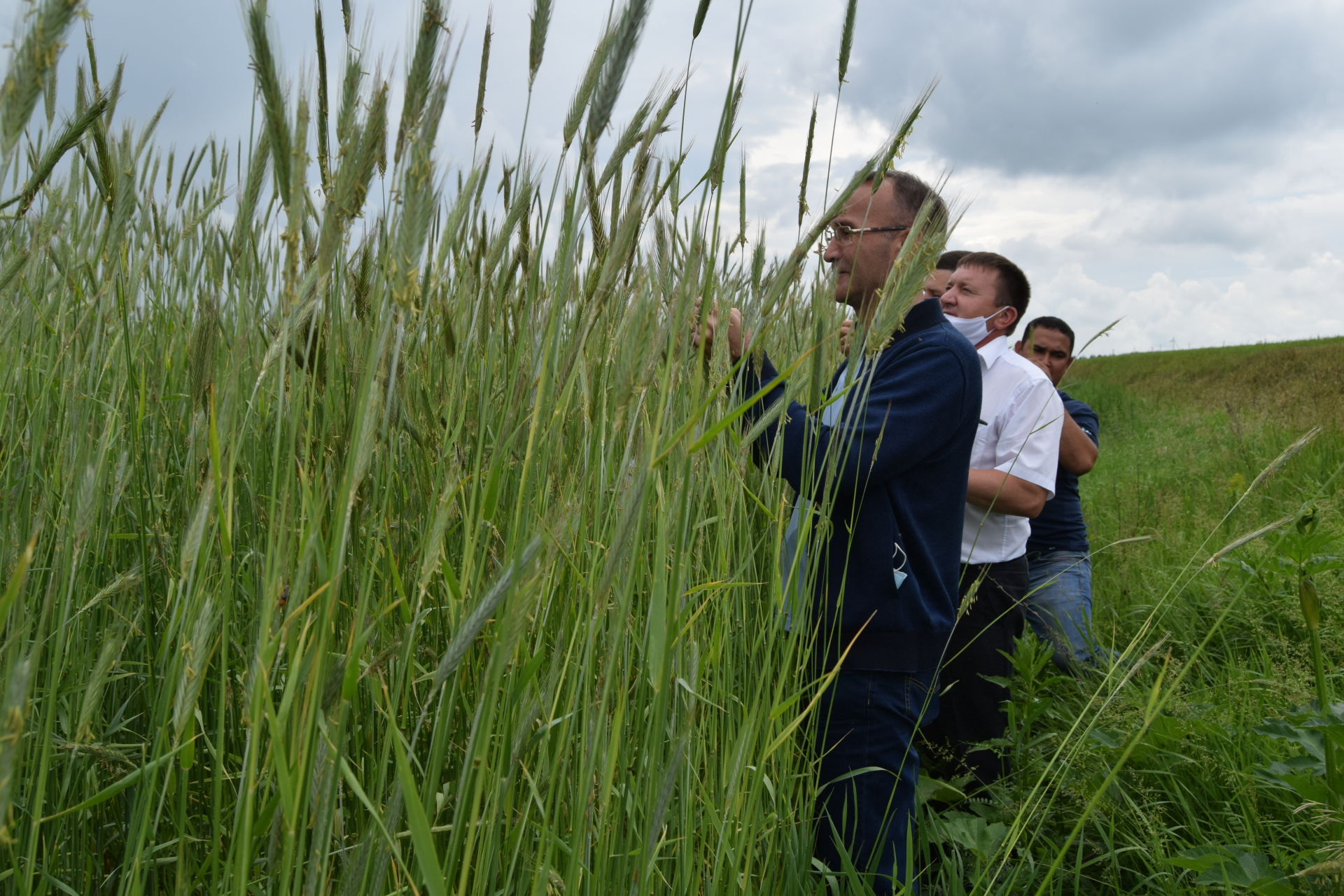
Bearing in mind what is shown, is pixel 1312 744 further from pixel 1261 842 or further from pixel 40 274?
pixel 40 274

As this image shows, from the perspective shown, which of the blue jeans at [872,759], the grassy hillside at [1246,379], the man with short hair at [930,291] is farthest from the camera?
the grassy hillside at [1246,379]

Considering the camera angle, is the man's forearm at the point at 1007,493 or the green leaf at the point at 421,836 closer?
the green leaf at the point at 421,836

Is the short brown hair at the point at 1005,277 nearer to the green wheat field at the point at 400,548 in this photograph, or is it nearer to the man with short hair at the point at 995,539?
the man with short hair at the point at 995,539

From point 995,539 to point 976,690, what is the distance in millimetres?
476

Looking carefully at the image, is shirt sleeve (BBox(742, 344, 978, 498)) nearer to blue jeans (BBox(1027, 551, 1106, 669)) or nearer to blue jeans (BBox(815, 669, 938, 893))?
blue jeans (BBox(815, 669, 938, 893))

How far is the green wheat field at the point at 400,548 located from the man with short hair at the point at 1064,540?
3.84 feet

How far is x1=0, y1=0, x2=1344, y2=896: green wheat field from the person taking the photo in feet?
2.08

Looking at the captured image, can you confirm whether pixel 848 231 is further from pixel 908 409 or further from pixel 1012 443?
pixel 1012 443

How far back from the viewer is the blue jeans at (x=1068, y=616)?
118 inches

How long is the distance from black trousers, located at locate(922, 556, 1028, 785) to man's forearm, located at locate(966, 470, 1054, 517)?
0.19 meters

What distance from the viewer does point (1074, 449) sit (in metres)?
3.46

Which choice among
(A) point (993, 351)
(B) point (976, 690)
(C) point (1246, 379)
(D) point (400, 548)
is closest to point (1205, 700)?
(B) point (976, 690)

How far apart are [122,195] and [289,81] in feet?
1.10

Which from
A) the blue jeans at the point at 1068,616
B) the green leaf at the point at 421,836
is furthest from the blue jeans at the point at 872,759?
the green leaf at the point at 421,836
